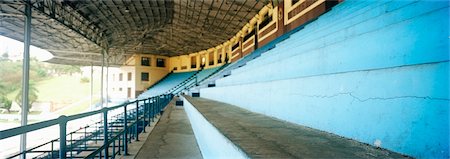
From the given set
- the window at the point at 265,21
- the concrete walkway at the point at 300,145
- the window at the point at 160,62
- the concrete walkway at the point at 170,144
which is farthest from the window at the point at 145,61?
the concrete walkway at the point at 300,145

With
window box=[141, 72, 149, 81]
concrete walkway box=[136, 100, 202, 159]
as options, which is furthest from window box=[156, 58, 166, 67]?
concrete walkway box=[136, 100, 202, 159]

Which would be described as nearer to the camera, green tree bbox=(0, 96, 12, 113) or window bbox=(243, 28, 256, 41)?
window bbox=(243, 28, 256, 41)

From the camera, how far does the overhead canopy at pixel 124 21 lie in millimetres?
12734

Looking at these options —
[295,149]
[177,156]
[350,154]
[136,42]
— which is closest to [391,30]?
[350,154]

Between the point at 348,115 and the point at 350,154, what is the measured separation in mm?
507

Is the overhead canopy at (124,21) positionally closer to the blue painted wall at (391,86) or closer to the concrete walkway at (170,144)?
the concrete walkway at (170,144)

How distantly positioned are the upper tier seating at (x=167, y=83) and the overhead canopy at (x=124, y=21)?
5.42 m

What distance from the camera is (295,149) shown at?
55.7 inches

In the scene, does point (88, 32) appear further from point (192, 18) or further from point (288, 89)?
point (288, 89)

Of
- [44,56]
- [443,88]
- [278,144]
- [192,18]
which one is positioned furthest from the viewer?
[44,56]

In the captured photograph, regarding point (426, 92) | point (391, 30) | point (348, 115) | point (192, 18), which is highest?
point (192, 18)

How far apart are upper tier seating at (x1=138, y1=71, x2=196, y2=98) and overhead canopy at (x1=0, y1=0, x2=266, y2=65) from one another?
542 centimetres

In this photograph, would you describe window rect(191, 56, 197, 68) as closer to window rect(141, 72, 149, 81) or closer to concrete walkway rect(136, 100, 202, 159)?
window rect(141, 72, 149, 81)

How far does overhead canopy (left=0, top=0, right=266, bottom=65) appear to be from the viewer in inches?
501
